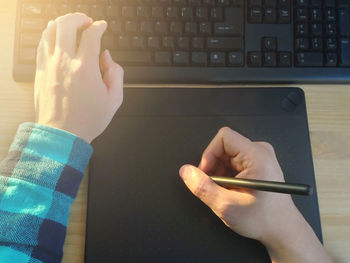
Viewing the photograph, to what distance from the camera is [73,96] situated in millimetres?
491

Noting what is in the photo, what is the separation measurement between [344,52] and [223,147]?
26cm

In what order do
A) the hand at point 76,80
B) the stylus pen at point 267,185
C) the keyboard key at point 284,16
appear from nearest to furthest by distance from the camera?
the stylus pen at point 267,185
the hand at point 76,80
the keyboard key at point 284,16

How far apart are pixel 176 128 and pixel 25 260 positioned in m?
0.28

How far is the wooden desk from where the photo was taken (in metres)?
0.52

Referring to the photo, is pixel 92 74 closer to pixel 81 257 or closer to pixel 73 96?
pixel 73 96

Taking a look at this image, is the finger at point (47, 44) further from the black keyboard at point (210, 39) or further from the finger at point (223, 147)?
the finger at point (223, 147)

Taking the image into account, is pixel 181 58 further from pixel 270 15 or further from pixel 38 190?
pixel 38 190

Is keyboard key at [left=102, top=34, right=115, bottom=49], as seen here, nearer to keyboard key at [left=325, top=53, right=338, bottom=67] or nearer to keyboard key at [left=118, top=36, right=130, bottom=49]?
keyboard key at [left=118, top=36, right=130, bottom=49]

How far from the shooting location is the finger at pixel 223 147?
50 cm

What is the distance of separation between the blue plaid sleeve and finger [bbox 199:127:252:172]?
17 cm


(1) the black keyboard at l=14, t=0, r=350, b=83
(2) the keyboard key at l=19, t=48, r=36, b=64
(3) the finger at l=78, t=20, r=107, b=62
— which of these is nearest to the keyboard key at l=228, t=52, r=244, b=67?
(1) the black keyboard at l=14, t=0, r=350, b=83

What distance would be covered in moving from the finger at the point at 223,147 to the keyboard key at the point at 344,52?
22 cm

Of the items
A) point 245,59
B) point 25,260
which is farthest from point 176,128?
point 25,260

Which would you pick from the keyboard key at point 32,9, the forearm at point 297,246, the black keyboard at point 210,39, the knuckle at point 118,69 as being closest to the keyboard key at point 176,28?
the black keyboard at point 210,39
